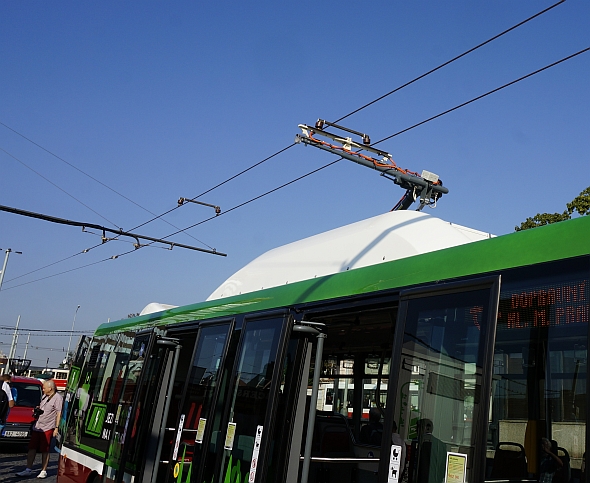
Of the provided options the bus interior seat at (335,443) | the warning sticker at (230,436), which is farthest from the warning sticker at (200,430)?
the bus interior seat at (335,443)

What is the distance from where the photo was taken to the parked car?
16969 millimetres

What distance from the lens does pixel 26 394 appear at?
18.8m

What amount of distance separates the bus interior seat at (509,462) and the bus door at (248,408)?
2.33m

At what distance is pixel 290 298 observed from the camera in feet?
20.6

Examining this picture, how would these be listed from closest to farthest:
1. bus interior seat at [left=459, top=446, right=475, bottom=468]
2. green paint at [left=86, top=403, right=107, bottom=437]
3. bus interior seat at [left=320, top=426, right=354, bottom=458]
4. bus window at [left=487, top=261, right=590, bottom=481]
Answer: bus window at [left=487, top=261, right=590, bottom=481] → bus interior seat at [left=459, top=446, right=475, bottom=468] → bus interior seat at [left=320, top=426, right=354, bottom=458] → green paint at [left=86, top=403, right=107, bottom=437]

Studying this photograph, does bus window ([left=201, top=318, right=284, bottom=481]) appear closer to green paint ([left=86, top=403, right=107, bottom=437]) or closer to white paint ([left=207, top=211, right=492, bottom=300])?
white paint ([left=207, top=211, right=492, bottom=300])

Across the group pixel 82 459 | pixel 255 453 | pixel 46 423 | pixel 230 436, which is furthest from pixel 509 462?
pixel 46 423

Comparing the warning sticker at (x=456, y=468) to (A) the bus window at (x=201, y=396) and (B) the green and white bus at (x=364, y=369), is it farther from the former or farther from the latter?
(A) the bus window at (x=201, y=396)

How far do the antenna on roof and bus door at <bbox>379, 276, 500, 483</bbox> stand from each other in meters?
7.48

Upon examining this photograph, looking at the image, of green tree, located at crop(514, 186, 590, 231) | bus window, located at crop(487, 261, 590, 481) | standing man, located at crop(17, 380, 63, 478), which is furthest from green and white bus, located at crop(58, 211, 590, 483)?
green tree, located at crop(514, 186, 590, 231)

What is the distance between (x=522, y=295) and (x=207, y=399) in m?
3.92

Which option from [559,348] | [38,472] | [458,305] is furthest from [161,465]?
[38,472]

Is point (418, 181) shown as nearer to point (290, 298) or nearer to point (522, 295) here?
point (290, 298)

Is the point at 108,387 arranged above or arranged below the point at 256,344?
below
